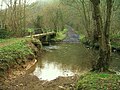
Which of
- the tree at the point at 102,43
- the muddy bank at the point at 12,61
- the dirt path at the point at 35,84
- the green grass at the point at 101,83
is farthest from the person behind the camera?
the muddy bank at the point at 12,61

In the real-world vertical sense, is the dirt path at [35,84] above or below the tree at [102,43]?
below

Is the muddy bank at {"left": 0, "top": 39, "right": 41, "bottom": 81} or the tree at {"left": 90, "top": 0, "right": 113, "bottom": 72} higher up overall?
the tree at {"left": 90, "top": 0, "right": 113, "bottom": 72}

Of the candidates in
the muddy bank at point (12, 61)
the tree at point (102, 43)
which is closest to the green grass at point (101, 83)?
the tree at point (102, 43)

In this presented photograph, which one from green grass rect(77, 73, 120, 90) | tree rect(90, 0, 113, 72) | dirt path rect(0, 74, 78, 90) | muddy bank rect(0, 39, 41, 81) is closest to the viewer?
green grass rect(77, 73, 120, 90)

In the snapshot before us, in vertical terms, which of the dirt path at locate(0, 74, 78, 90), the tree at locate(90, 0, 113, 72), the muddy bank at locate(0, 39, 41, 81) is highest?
the tree at locate(90, 0, 113, 72)

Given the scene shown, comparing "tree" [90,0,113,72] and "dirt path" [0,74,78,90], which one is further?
"tree" [90,0,113,72]

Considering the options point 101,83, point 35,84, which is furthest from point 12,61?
point 101,83

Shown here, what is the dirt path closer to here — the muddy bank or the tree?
the muddy bank

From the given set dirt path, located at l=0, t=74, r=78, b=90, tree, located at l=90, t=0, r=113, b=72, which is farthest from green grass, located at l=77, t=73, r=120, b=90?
tree, located at l=90, t=0, r=113, b=72

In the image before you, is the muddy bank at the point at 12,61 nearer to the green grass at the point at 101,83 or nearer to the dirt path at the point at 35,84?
the dirt path at the point at 35,84

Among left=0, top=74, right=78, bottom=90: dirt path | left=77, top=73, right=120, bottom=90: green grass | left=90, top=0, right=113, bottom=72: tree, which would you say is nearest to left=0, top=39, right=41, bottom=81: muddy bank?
left=0, top=74, right=78, bottom=90: dirt path

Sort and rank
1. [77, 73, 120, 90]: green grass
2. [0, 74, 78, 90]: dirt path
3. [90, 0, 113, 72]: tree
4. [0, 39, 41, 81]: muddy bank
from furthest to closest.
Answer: [0, 39, 41, 81]: muddy bank → [90, 0, 113, 72]: tree → [0, 74, 78, 90]: dirt path → [77, 73, 120, 90]: green grass

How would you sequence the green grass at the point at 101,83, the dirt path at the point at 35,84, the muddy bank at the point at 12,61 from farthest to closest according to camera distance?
the muddy bank at the point at 12,61, the dirt path at the point at 35,84, the green grass at the point at 101,83

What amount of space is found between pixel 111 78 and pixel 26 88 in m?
5.21
